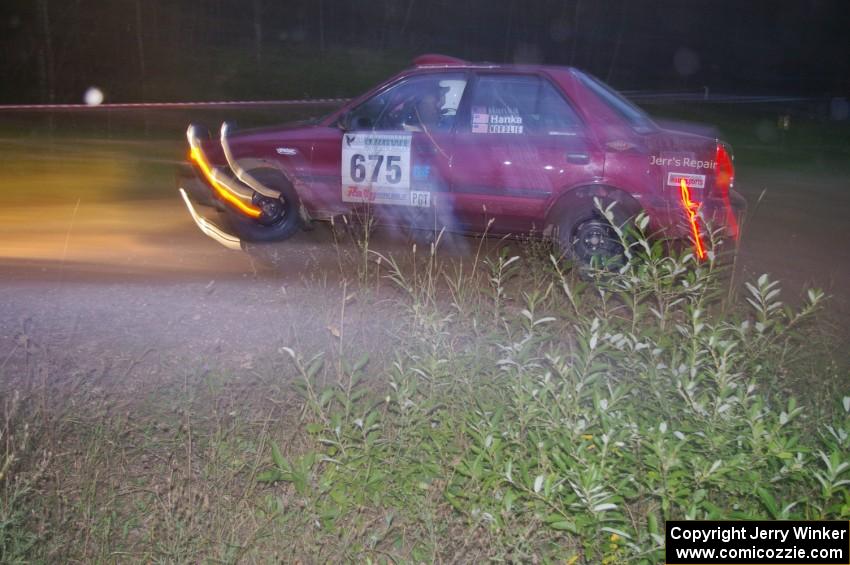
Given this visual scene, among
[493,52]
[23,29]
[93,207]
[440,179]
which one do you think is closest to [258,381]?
[440,179]

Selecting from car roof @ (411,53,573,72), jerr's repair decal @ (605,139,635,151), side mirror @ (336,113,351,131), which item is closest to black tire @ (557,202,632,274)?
jerr's repair decal @ (605,139,635,151)

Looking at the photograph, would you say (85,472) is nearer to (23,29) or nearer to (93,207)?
(93,207)

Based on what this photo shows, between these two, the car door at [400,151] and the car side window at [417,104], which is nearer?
the car door at [400,151]

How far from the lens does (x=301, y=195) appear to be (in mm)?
8562

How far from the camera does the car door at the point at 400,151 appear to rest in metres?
8.09

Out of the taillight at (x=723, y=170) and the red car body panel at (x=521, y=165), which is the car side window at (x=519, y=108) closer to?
the red car body panel at (x=521, y=165)

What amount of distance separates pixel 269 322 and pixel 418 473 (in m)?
2.40

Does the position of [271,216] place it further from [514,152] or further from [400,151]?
[514,152]

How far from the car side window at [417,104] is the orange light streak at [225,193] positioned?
121 cm

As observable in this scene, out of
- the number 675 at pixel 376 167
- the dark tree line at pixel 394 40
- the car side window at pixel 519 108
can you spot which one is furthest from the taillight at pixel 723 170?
the dark tree line at pixel 394 40

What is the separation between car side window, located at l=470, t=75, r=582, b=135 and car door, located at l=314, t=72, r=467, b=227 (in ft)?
0.75

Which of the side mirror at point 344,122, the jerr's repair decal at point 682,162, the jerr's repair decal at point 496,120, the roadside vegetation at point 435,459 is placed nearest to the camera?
the roadside vegetation at point 435,459

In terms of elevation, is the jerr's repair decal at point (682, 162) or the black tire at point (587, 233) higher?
the jerr's repair decal at point (682, 162)

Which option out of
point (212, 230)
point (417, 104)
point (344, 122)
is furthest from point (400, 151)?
point (212, 230)
